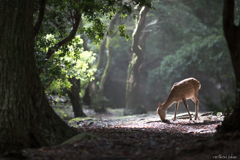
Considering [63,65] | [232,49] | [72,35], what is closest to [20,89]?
[72,35]

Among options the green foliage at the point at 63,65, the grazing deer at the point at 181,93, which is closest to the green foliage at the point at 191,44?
the grazing deer at the point at 181,93

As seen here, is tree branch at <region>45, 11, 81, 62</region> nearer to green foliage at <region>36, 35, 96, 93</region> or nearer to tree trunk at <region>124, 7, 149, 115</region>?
green foliage at <region>36, 35, 96, 93</region>

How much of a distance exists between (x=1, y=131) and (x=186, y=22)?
20.8 metres

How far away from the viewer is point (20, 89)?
508cm

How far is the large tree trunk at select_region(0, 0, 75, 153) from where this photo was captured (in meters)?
4.98

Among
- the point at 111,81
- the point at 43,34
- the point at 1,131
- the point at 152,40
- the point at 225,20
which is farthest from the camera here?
the point at 111,81

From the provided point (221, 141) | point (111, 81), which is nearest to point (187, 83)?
point (221, 141)

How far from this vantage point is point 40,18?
6523 millimetres

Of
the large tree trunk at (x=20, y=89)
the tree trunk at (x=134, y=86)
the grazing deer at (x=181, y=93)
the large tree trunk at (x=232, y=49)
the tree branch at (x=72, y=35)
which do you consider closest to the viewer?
the large tree trunk at (x=232, y=49)

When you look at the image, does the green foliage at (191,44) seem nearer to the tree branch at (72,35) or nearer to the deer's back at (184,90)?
the deer's back at (184,90)

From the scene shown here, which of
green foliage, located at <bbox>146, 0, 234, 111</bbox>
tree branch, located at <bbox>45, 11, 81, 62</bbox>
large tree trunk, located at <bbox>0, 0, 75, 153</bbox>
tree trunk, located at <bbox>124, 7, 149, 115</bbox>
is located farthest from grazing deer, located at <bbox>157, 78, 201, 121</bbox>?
tree trunk, located at <bbox>124, 7, 149, 115</bbox>

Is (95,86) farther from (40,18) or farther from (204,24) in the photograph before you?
(40,18)

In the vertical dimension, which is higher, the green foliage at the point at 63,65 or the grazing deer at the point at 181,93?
the green foliage at the point at 63,65

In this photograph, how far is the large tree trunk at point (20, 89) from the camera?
4980 millimetres
